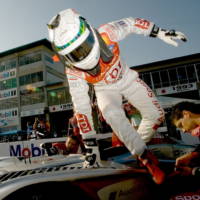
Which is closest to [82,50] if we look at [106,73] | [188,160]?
[106,73]

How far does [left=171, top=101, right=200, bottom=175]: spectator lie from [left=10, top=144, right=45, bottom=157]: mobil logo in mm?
4294

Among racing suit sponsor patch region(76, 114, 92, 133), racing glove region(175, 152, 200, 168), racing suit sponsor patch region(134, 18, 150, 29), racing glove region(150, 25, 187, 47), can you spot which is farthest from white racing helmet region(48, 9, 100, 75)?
racing glove region(175, 152, 200, 168)

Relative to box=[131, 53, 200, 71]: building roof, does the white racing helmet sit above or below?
below

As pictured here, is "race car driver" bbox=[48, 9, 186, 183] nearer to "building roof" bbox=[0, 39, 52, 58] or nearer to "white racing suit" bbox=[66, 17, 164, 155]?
"white racing suit" bbox=[66, 17, 164, 155]

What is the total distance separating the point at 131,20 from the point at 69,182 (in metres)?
1.92

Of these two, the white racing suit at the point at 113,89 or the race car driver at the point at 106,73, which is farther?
the white racing suit at the point at 113,89

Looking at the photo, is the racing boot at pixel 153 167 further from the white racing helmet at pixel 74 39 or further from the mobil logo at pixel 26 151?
the mobil logo at pixel 26 151

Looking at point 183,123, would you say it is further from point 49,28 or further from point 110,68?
point 49,28

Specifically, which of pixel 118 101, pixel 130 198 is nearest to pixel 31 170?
pixel 130 198

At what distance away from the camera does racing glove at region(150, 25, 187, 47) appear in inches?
90.7

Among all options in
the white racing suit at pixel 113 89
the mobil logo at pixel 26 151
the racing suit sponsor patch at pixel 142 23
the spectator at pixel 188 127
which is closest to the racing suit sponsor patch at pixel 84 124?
the white racing suit at pixel 113 89

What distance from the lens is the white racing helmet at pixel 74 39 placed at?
178 cm

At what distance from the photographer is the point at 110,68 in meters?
2.09

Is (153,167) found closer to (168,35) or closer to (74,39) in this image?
(74,39)
